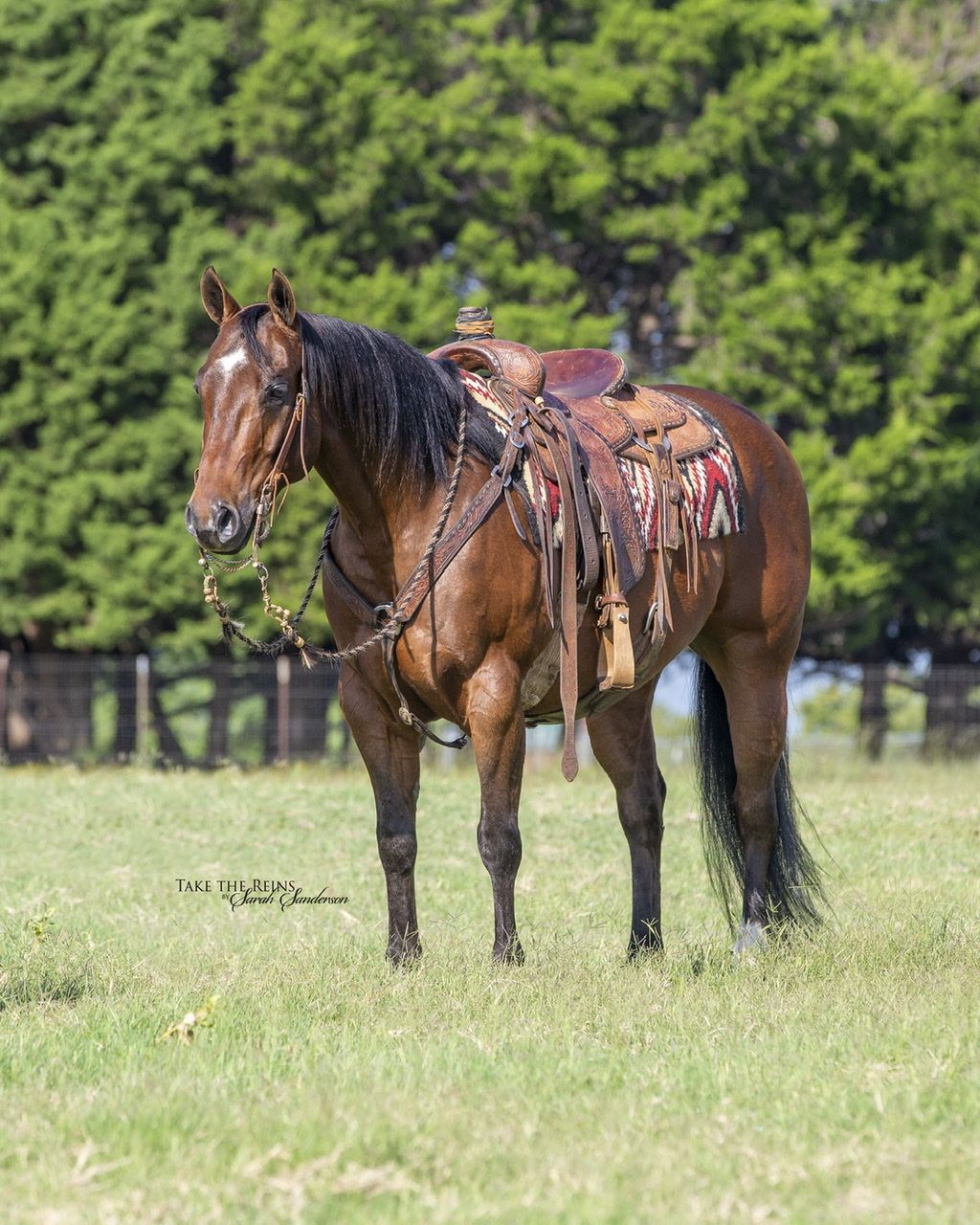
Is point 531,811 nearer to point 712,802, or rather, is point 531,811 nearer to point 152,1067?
point 712,802

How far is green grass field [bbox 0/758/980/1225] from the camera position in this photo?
358 centimetres

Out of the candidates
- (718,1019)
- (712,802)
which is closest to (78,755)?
(712,802)

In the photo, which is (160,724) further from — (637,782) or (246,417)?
(246,417)

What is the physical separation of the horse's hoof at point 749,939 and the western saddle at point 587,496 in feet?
3.63

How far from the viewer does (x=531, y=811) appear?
37.7 feet

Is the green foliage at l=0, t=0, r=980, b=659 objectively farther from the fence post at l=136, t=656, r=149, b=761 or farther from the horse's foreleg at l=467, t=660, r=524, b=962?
the horse's foreleg at l=467, t=660, r=524, b=962

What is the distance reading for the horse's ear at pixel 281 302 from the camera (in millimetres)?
5422

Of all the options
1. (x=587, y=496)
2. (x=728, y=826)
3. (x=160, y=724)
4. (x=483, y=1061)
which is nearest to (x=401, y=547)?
(x=587, y=496)

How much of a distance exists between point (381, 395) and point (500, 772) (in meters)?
1.34

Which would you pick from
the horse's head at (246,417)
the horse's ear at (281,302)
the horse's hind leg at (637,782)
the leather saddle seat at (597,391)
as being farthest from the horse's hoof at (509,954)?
the horse's ear at (281,302)

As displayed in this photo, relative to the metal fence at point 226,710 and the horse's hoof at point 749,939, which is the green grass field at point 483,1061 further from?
the metal fence at point 226,710

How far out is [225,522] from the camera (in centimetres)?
522

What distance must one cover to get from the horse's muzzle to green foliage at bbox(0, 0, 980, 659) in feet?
51.0

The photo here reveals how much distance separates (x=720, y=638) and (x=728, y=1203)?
405 centimetres
